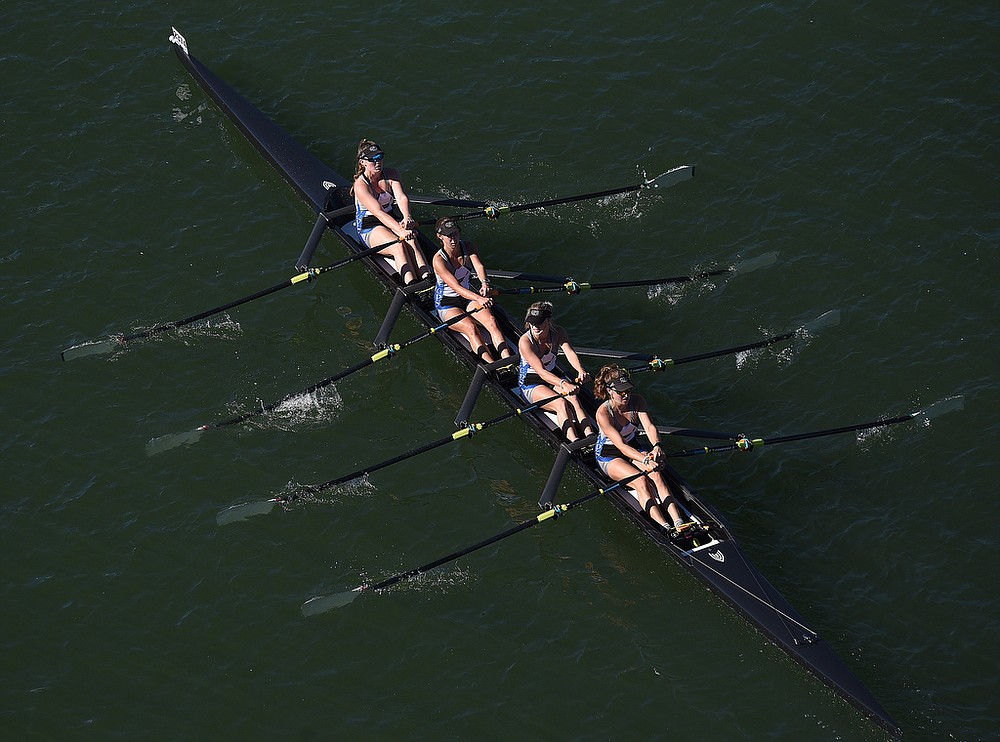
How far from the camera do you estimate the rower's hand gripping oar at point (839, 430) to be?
19250 mm

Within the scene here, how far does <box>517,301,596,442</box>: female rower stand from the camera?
20.1 m

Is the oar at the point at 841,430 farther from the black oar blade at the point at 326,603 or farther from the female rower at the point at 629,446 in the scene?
the black oar blade at the point at 326,603

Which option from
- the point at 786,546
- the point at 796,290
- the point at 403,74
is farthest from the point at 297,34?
the point at 786,546

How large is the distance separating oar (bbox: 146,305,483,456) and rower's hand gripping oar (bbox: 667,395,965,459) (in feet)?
15.3

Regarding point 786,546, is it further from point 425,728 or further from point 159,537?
point 159,537

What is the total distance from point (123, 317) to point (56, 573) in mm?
5706

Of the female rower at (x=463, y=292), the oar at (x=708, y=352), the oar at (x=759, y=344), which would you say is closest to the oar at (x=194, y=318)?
the female rower at (x=463, y=292)

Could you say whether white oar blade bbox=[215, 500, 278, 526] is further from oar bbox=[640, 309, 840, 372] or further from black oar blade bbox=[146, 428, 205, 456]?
oar bbox=[640, 309, 840, 372]

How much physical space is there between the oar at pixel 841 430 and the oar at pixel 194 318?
23.3 ft

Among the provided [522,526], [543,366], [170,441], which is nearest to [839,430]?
[543,366]

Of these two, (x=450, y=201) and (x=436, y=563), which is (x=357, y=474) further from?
(x=450, y=201)

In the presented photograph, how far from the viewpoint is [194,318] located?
71.5ft

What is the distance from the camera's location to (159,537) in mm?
19250

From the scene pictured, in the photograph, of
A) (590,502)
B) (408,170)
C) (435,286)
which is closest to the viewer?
(590,502)
